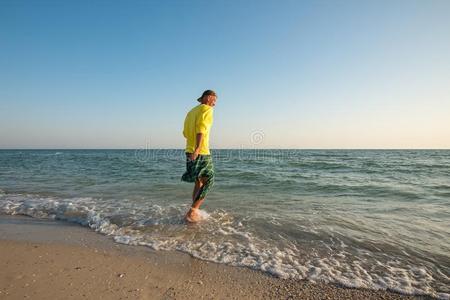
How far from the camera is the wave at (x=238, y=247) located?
279cm

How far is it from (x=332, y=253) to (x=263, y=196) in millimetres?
4093

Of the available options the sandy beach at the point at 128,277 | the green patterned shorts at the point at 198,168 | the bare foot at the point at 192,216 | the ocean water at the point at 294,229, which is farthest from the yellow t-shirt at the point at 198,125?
the sandy beach at the point at 128,277

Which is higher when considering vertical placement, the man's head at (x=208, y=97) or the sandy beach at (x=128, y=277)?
the man's head at (x=208, y=97)

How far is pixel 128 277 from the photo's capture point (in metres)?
2.65

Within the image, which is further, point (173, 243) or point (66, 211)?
point (66, 211)

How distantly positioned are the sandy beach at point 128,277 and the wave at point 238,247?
196 mm

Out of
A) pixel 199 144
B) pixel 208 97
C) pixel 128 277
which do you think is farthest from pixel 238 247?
pixel 208 97

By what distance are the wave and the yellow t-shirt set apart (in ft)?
4.21

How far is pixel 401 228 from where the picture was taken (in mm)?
4555

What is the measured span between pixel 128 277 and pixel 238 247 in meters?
1.41

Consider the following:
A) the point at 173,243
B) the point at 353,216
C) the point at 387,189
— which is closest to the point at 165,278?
the point at 173,243

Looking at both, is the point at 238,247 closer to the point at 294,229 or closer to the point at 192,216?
the point at 294,229

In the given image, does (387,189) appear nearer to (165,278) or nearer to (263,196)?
(263,196)

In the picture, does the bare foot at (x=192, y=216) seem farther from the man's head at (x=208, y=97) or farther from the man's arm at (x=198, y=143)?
the man's head at (x=208, y=97)
